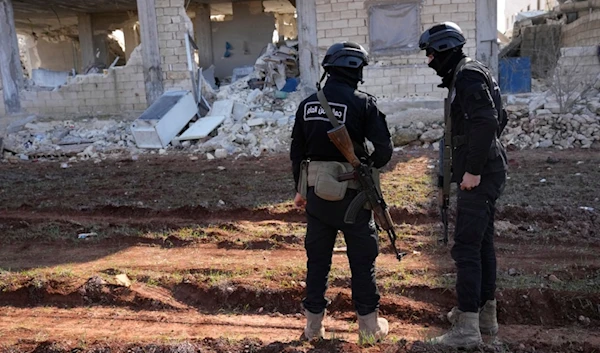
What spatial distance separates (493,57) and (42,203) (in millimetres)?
9951

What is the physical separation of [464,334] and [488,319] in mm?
361


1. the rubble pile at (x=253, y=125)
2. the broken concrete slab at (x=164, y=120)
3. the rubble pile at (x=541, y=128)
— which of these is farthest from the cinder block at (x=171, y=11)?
the rubble pile at (x=541, y=128)

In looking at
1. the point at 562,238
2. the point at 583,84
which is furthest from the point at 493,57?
the point at 562,238

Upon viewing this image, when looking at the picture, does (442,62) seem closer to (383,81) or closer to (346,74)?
(346,74)

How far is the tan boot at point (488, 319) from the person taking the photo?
316 centimetres

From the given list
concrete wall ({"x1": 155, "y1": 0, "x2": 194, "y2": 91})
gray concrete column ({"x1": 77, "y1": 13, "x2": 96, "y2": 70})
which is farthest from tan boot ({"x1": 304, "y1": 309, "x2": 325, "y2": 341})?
gray concrete column ({"x1": 77, "y1": 13, "x2": 96, "y2": 70})

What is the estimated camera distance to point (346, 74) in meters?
3.03

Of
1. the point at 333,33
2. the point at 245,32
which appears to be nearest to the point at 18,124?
the point at 245,32

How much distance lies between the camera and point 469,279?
2.92m

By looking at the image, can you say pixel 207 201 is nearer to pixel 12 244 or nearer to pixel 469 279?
pixel 12 244

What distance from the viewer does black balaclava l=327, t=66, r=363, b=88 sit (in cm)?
302

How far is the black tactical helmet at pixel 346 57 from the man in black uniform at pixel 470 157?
0.37 m

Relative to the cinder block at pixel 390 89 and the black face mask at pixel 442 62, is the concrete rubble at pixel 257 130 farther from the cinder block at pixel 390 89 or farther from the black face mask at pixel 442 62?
the black face mask at pixel 442 62

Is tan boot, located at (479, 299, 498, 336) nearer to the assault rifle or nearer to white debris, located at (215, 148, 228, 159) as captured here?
the assault rifle
